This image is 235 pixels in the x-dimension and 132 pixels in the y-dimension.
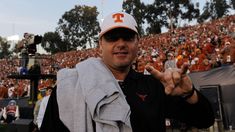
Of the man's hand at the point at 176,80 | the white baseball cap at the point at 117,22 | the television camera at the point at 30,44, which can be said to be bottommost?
the man's hand at the point at 176,80

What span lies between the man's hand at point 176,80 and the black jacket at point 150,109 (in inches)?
5.6

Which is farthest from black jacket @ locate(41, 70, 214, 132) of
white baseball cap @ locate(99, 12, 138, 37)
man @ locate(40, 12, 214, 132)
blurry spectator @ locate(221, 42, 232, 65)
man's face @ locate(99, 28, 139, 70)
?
blurry spectator @ locate(221, 42, 232, 65)

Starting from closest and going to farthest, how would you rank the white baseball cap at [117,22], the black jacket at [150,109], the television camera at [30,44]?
the black jacket at [150,109] → the white baseball cap at [117,22] → the television camera at [30,44]

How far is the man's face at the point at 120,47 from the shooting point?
2152 mm

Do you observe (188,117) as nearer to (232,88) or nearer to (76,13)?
(232,88)

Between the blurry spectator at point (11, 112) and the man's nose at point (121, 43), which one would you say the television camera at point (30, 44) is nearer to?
the blurry spectator at point (11, 112)

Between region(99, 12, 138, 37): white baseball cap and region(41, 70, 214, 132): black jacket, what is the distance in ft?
0.99

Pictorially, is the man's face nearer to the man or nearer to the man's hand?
the man

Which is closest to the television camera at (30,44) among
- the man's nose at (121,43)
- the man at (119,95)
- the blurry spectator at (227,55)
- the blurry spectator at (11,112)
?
the blurry spectator at (11,112)

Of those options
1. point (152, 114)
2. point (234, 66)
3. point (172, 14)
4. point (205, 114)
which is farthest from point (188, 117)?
point (172, 14)

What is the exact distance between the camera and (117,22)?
2.14m

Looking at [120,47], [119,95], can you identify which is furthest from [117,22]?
[119,95]

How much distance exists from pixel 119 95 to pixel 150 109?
231mm

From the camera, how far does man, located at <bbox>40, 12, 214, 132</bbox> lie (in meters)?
1.83
